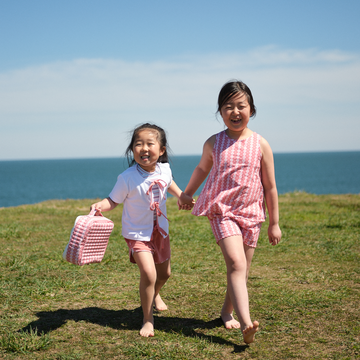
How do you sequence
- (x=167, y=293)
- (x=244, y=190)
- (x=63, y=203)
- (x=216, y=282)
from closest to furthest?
(x=244, y=190)
(x=167, y=293)
(x=216, y=282)
(x=63, y=203)

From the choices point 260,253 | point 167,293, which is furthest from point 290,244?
point 167,293

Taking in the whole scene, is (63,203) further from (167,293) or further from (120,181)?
(120,181)

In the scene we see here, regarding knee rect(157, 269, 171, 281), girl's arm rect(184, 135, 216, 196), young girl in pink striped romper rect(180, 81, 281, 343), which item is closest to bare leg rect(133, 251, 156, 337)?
knee rect(157, 269, 171, 281)

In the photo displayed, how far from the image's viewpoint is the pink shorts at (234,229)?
123 inches

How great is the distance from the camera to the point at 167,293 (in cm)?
436

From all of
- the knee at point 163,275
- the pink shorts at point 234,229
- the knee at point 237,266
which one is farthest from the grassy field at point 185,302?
the pink shorts at point 234,229

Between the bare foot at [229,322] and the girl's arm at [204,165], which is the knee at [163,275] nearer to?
the bare foot at [229,322]

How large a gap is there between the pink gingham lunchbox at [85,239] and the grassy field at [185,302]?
24.9 inches

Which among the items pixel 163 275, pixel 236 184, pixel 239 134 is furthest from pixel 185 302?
pixel 239 134

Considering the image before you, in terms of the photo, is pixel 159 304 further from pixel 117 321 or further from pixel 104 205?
pixel 104 205

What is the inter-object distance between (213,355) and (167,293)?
151cm

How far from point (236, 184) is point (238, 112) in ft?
1.92

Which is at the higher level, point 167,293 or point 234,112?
point 234,112

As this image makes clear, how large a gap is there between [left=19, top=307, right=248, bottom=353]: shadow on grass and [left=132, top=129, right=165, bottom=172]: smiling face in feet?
4.66
